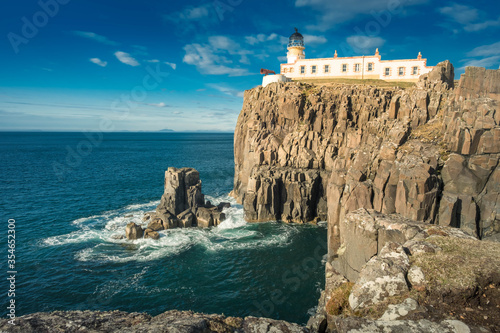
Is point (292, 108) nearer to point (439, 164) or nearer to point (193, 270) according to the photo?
point (439, 164)

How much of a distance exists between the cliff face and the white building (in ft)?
53.1

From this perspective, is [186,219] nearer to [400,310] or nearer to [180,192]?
[180,192]

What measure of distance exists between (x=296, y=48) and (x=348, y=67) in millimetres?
16685

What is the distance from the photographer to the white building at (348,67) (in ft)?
243

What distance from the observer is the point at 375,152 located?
3688cm

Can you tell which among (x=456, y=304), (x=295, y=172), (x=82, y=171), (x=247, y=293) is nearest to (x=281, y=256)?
(x=247, y=293)

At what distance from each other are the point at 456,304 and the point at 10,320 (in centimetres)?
1473

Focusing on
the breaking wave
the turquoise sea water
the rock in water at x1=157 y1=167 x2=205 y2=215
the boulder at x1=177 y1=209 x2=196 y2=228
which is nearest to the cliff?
the breaking wave

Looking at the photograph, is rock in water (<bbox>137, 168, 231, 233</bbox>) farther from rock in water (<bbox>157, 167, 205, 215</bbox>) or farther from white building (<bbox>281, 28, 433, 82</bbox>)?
white building (<bbox>281, 28, 433, 82</bbox>)

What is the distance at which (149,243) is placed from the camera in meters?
41.0

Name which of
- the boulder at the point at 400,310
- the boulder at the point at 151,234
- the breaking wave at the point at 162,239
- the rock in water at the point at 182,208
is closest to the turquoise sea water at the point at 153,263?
the breaking wave at the point at 162,239

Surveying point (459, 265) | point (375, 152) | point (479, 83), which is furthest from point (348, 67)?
point (459, 265)

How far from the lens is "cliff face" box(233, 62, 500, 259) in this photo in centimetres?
3016

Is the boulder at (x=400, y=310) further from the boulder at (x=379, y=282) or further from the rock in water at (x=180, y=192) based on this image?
the rock in water at (x=180, y=192)
